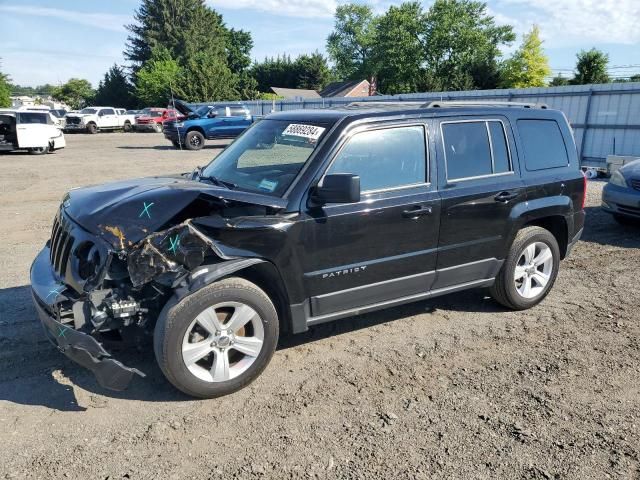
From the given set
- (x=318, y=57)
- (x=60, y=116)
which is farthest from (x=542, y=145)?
(x=318, y=57)

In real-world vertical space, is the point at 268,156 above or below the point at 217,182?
above

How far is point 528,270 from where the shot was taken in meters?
4.95

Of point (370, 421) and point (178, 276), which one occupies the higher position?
point (178, 276)

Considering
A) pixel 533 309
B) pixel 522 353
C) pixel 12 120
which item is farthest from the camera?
pixel 12 120

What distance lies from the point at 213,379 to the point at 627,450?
253cm

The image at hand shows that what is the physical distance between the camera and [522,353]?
4.15 meters

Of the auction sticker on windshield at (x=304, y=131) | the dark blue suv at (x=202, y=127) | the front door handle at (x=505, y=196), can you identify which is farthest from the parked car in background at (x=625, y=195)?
the dark blue suv at (x=202, y=127)

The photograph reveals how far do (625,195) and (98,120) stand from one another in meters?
37.1

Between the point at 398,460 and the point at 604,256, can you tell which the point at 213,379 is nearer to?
the point at 398,460

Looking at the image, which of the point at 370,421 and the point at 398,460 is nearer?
the point at 398,460

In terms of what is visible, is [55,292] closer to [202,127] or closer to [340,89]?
[202,127]

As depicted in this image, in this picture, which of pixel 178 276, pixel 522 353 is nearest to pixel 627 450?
pixel 522 353

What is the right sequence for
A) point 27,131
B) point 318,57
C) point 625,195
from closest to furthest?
point 625,195 < point 27,131 < point 318,57

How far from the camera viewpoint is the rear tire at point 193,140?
2175cm
